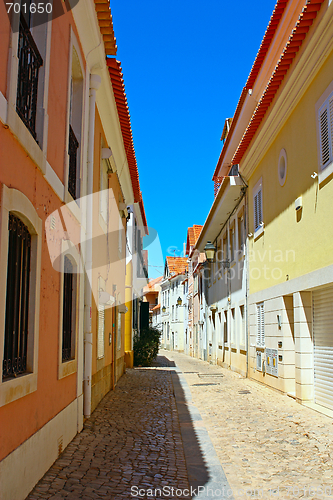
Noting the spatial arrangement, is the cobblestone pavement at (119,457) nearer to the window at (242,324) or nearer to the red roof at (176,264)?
the window at (242,324)

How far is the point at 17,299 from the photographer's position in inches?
166

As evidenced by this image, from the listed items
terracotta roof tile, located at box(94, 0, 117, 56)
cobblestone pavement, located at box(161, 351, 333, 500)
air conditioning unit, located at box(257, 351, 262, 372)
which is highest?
terracotta roof tile, located at box(94, 0, 117, 56)

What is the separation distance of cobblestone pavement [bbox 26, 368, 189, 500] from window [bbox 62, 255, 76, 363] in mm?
1193

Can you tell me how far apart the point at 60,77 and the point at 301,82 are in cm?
480

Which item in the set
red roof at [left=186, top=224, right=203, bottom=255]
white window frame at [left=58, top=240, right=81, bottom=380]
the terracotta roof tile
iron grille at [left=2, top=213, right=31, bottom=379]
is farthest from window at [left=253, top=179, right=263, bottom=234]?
red roof at [left=186, top=224, right=203, bottom=255]

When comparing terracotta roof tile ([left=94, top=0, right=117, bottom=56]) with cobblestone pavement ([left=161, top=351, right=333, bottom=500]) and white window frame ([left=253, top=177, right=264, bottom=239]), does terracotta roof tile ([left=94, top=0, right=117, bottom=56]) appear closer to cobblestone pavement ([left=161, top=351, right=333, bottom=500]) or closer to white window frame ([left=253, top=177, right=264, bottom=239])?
white window frame ([left=253, top=177, right=264, bottom=239])

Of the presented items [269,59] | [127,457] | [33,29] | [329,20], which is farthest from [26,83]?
[269,59]

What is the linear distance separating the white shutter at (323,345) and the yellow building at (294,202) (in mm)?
18

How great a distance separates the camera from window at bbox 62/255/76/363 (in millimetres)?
6410

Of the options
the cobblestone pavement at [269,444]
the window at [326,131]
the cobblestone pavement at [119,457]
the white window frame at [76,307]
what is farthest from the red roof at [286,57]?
the cobblestone pavement at [119,457]

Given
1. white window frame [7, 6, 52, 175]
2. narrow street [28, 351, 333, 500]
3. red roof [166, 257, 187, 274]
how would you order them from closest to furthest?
white window frame [7, 6, 52, 175] < narrow street [28, 351, 333, 500] < red roof [166, 257, 187, 274]

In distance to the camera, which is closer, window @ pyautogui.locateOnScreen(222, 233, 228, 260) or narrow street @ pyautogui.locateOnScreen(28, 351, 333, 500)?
narrow street @ pyautogui.locateOnScreen(28, 351, 333, 500)

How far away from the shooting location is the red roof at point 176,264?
49.4 m

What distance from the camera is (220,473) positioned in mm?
4855
